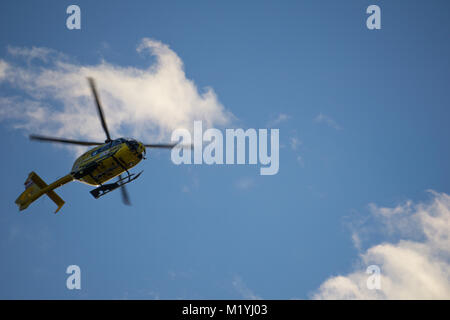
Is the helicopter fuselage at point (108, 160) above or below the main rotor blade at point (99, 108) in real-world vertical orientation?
below

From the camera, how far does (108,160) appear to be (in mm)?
38375

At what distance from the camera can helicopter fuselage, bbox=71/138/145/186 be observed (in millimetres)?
38250

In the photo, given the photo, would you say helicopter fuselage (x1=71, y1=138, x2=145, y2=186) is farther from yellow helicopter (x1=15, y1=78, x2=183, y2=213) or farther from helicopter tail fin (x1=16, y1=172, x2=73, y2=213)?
helicopter tail fin (x1=16, y1=172, x2=73, y2=213)

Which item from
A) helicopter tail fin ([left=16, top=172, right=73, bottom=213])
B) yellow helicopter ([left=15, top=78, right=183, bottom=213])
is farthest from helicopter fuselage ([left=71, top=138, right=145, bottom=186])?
helicopter tail fin ([left=16, top=172, right=73, bottom=213])

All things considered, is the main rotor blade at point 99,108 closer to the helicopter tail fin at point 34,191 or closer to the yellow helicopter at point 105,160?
the yellow helicopter at point 105,160

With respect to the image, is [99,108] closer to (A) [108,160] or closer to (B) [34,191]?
(A) [108,160]

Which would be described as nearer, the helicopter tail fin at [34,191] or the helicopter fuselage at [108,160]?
the helicopter fuselage at [108,160]

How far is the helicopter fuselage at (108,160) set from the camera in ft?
125

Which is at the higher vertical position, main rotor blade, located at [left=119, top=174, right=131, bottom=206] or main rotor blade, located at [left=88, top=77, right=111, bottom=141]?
main rotor blade, located at [left=88, top=77, right=111, bottom=141]

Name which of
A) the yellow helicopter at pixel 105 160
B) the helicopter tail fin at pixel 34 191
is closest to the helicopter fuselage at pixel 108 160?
the yellow helicopter at pixel 105 160

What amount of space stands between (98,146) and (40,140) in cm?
524
